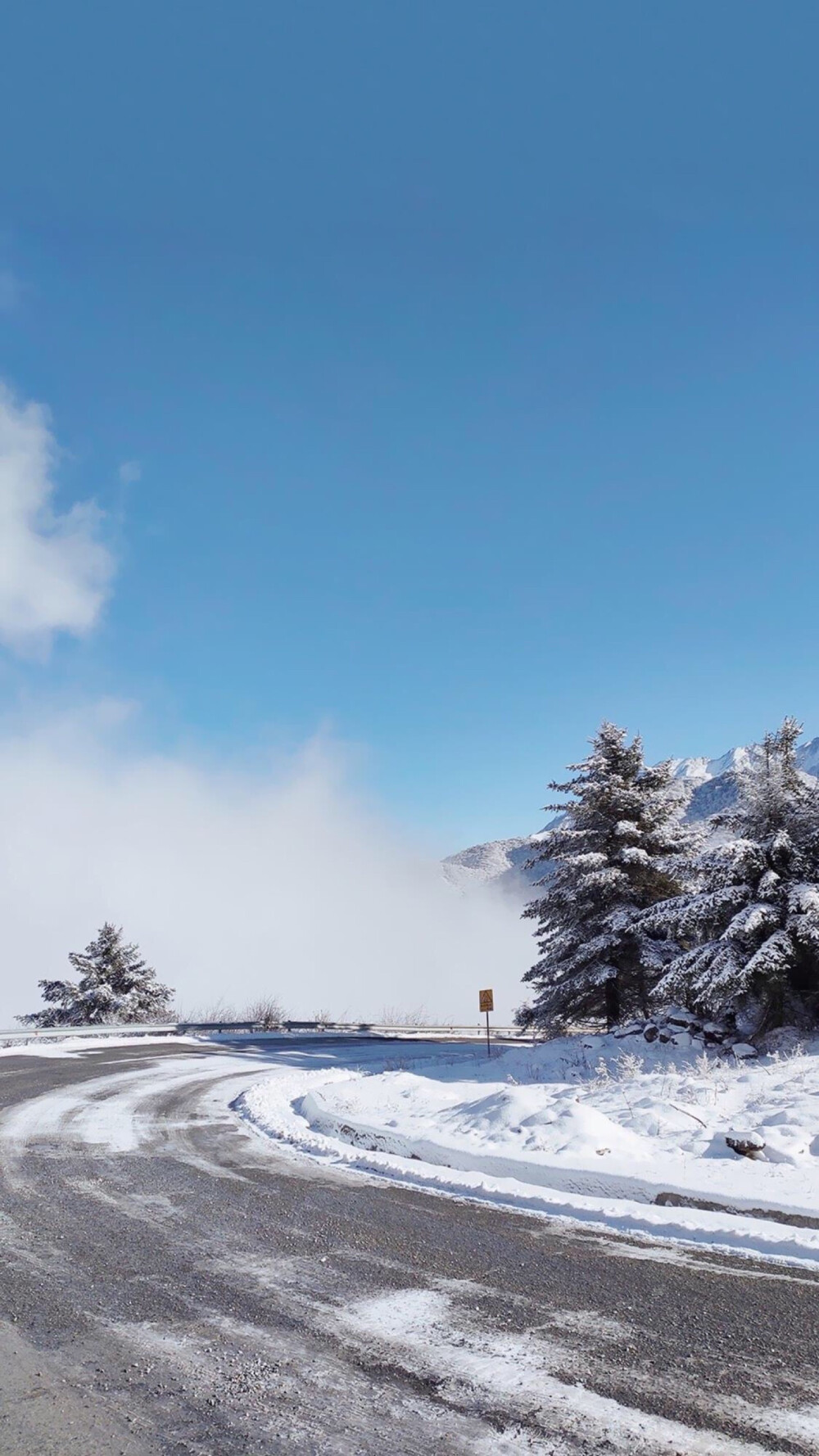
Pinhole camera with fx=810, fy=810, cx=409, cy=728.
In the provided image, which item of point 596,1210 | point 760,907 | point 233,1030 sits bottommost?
point 233,1030

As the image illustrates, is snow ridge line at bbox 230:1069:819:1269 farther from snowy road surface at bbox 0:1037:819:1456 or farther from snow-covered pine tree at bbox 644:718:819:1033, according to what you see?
snow-covered pine tree at bbox 644:718:819:1033

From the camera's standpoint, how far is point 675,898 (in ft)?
49.5

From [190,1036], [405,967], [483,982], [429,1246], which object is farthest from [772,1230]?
[405,967]

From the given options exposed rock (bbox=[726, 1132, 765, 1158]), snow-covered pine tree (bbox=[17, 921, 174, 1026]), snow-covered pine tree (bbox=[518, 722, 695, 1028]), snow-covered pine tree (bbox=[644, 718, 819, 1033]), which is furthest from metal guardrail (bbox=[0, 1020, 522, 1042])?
exposed rock (bbox=[726, 1132, 765, 1158])

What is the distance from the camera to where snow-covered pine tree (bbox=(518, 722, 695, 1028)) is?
1848cm

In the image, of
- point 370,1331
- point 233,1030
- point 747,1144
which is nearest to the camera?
point 370,1331

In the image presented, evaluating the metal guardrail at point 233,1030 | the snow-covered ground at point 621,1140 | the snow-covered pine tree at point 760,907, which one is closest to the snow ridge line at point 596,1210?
the snow-covered ground at point 621,1140

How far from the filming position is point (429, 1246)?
18.3 ft

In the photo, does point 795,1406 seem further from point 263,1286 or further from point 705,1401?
point 263,1286

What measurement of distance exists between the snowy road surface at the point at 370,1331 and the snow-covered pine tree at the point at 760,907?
7.59 m

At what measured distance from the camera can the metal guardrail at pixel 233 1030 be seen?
89.9 ft

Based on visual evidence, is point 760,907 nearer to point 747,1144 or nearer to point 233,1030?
point 747,1144

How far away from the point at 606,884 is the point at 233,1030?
68.4 ft

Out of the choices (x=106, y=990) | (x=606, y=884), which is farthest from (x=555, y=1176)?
(x=106, y=990)
